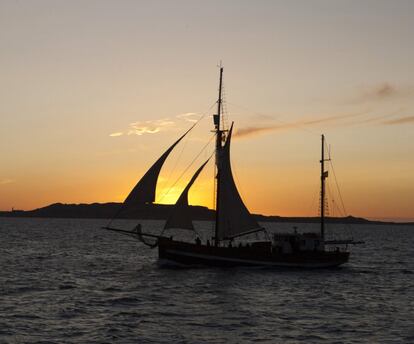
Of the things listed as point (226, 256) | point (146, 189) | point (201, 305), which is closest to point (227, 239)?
point (226, 256)

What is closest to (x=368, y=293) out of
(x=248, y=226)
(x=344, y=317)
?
(x=344, y=317)

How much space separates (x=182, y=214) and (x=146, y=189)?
13.5ft

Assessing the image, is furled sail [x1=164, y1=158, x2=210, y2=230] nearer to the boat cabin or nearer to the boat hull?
the boat hull

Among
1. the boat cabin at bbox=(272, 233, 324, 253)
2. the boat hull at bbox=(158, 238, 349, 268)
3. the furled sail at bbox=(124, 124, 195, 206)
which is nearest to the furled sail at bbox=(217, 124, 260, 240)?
the boat hull at bbox=(158, 238, 349, 268)

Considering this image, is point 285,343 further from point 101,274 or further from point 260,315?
point 101,274

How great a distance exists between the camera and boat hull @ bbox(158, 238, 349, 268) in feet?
174

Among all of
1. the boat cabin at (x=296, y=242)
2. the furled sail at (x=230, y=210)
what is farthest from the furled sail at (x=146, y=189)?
the boat cabin at (x=296, y=242)

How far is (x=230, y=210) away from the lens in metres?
54.8

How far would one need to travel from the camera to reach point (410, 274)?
59.1 meters

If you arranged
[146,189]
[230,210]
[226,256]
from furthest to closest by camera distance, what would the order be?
[230,210] → [226,256] → [146,189]

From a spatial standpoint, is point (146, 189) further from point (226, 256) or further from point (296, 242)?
point (296, 242)

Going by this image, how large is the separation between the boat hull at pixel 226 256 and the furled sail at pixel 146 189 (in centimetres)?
596

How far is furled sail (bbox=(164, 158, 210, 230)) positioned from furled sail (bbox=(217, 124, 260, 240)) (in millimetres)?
4233

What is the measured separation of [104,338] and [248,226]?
2981 centimetres
